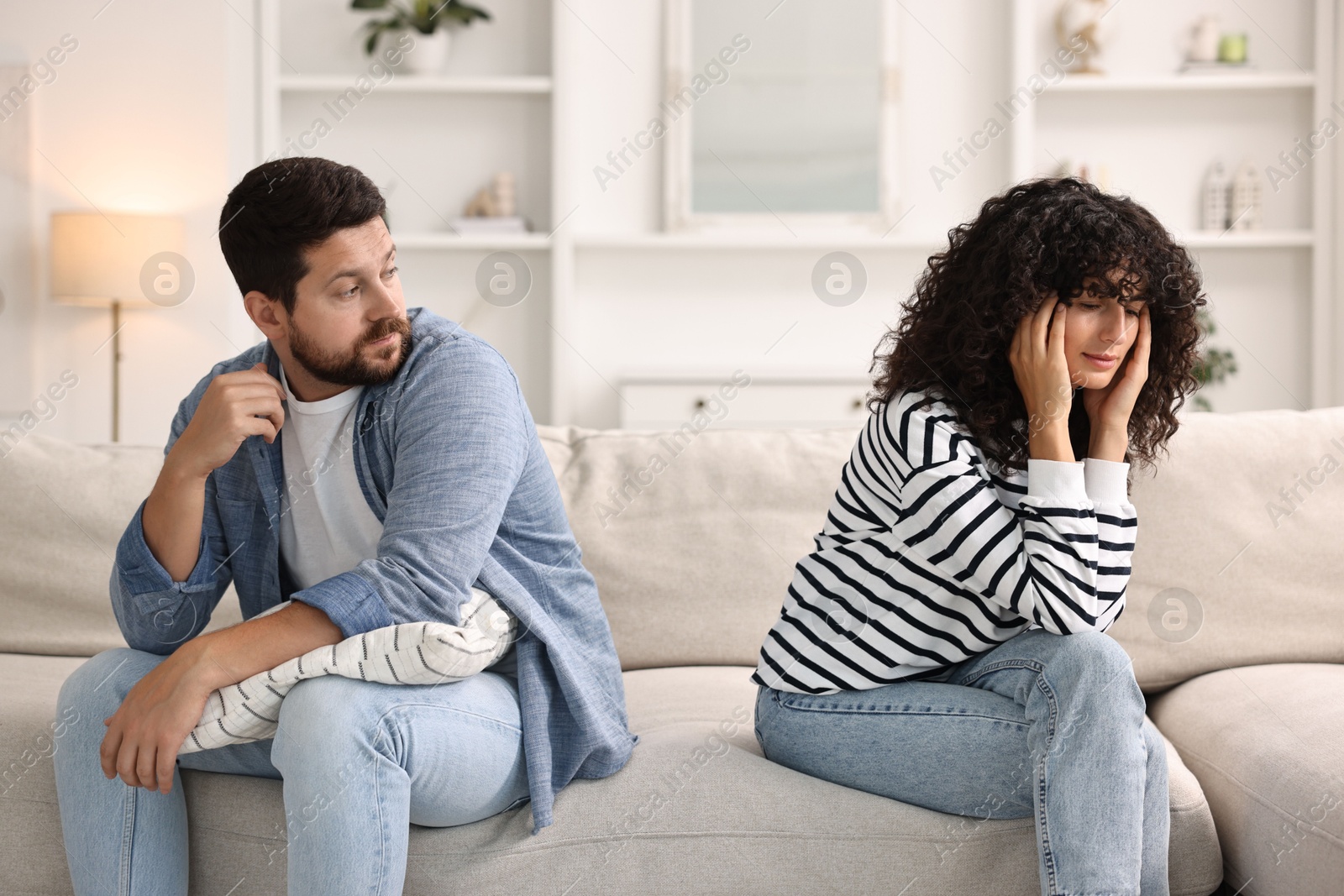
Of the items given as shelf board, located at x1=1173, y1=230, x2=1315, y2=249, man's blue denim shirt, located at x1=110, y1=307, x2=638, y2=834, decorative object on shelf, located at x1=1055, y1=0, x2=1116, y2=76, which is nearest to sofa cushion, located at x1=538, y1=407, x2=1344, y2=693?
man's blue denim shirt, located at x1=110, y1=307, x2=638, y2=834

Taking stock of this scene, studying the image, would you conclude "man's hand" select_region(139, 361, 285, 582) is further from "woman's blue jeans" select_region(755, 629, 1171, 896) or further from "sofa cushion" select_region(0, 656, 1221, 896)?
"woman's blue jeans" select_region(755, 629, 1171, 896)

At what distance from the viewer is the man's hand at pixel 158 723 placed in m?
1.10

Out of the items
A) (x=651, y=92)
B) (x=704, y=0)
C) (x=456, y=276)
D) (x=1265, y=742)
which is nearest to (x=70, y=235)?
(x=456, y=276)

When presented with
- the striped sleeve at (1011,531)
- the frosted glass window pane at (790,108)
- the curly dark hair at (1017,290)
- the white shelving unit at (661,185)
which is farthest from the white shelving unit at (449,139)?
the striped sleeve at (1011,531)

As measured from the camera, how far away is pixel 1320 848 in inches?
45.9

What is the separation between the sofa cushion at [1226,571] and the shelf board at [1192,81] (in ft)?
7.26

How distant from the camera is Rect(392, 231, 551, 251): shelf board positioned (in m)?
3.55

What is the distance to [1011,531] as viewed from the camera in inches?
47.3

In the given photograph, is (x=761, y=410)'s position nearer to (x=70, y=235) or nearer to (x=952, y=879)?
(x=70, y=235)

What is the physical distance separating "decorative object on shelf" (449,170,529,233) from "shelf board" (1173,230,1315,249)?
7.01 feet

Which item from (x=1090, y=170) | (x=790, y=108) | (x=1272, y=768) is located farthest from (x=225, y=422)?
(x=1090, y=170)

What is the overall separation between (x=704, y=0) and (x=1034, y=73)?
1.10m

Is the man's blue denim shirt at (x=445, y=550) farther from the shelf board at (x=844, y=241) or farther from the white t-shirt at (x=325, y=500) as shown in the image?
the shelf board at (x=844, y=241)

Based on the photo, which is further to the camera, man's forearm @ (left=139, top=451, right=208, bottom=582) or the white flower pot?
the white flower pot
